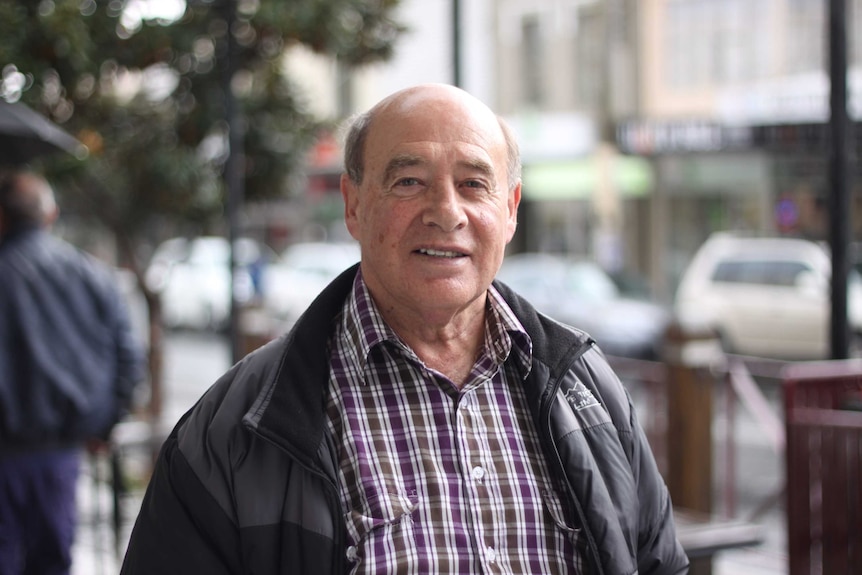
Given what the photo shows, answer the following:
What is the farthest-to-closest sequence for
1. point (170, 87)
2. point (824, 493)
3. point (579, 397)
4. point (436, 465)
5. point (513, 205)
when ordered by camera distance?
point (170, 87) < point (824, 493) < point (513, 205) < point (579, 397) < point (436, 465)

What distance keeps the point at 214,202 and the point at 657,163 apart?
20.9 meters

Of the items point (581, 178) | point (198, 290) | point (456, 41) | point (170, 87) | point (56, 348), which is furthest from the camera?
point (581, 178)

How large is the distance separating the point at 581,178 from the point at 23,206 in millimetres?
24939

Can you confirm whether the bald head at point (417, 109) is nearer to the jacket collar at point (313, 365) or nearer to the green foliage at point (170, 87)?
the jacket collar at point (313, 365)

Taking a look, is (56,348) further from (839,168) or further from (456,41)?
(839,168)

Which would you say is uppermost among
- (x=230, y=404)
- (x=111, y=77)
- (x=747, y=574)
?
(x=111, y=77)

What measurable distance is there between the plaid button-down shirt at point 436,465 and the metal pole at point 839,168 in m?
2.93

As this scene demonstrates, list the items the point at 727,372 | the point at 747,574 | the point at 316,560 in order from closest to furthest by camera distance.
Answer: the point at 316,560 → the point at 747,574 → the point at 727,372

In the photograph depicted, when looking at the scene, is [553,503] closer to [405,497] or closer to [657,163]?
[405,497]

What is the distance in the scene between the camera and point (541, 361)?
83.4 inches

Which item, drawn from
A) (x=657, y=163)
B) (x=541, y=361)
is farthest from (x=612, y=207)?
(x=541, y=361)

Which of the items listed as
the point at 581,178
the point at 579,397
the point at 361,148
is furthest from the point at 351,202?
the point at 581,178

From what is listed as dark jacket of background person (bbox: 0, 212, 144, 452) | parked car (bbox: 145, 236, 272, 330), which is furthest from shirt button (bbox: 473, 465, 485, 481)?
parked car (bbox: 145, 236, 272, 330)

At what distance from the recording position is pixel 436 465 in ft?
6.49
